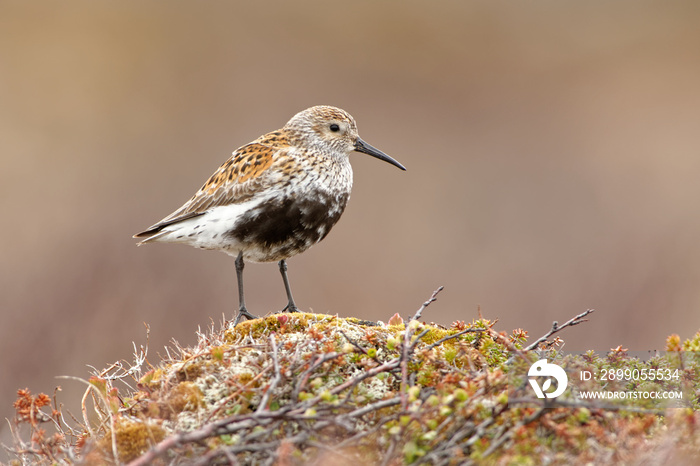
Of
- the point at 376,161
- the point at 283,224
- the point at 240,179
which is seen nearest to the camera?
the point at 283,224

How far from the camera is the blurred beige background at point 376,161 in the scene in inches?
458

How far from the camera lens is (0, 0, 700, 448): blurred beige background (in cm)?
1164

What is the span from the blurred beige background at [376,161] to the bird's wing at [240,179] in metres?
4.40

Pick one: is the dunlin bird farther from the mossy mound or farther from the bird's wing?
the mossy mound

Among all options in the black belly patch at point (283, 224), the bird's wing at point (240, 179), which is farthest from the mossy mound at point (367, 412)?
the bird's wing at point (240, 179)

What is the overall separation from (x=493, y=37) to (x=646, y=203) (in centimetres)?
913

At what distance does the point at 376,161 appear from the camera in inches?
718

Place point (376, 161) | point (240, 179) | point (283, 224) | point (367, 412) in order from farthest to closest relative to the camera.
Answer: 1. point (376, 161)
2. point (240, 179)
3. point (283, 224)
4. point (367, 412)

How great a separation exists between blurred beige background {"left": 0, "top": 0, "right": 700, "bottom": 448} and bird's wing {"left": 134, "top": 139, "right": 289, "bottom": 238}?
4.40 metres

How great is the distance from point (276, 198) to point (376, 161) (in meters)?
12.1

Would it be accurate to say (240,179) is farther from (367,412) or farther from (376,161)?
(376,161)

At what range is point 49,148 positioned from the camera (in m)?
15.7

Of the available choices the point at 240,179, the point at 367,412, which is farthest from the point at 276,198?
the point at 367,412

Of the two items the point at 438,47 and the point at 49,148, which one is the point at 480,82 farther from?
the point at 49,148
